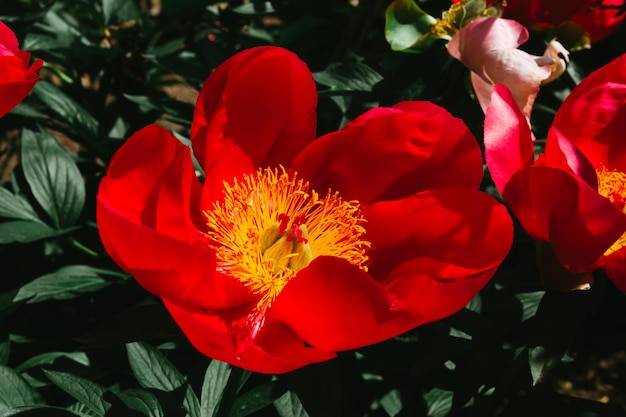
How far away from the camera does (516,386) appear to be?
116 cm

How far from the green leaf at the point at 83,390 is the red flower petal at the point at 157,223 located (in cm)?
21

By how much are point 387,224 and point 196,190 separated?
0.23 m

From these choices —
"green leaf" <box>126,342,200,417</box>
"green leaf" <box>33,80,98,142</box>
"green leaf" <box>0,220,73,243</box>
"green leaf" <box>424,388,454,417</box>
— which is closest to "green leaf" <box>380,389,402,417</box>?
"green leaf" <box>424,388,454,417</box>

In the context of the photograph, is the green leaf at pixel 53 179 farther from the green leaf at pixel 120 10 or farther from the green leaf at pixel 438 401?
the green leaf at pixel 438 401

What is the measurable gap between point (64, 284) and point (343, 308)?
642mm

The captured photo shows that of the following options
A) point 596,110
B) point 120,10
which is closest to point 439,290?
point 596,110

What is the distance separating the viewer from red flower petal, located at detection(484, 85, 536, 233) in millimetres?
862

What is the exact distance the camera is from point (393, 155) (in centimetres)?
91

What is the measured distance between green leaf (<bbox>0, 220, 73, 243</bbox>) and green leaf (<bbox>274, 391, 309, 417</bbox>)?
458 mm

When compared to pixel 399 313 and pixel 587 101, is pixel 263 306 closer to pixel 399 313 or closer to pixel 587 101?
pixel 399 313

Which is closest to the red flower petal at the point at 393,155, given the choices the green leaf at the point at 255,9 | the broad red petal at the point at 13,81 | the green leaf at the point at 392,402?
the broad red petal at the point at 13,81

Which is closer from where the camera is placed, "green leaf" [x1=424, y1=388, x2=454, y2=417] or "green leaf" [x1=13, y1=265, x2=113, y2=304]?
"green leaf" [x1=13, y1=265, x2=113, y2=304]

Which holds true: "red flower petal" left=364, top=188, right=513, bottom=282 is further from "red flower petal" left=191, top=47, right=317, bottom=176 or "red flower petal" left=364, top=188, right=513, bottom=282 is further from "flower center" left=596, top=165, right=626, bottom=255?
"flower center" left=596, top=165, right=626, bottom=255

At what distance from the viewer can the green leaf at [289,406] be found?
1.03 metres
